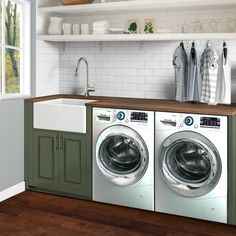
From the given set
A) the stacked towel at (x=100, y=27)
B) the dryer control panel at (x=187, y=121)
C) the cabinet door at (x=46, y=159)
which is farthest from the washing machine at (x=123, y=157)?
the stacked towel at (x=100, y=27)

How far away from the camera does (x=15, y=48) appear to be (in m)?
4.30

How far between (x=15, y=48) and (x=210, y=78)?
87.5 inches

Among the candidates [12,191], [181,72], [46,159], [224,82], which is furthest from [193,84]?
[12,191]

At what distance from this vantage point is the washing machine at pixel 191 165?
134 inches

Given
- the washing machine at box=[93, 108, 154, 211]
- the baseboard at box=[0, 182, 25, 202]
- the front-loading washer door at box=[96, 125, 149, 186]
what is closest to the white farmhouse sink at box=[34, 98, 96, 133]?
the washing machine at box=[93, 108, 154, 211]

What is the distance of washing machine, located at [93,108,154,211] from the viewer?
3696mm

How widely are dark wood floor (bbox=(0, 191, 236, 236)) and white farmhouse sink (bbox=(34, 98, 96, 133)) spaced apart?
80 cm

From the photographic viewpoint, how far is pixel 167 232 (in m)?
3.33

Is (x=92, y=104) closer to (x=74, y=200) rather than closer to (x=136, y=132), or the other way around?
(x=136, y=132)

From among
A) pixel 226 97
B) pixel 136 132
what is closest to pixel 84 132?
pixel 136 132

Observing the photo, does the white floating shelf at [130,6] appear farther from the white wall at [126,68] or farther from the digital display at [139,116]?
the digital display at [139,116]

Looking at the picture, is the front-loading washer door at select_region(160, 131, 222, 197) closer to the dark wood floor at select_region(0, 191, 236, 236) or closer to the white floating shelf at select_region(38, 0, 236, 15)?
the dark wood floor at select_region(0, 191, 236, 236)

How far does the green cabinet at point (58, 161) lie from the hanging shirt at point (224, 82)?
4.40ft

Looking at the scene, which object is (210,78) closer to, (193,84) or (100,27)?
(193,84)
